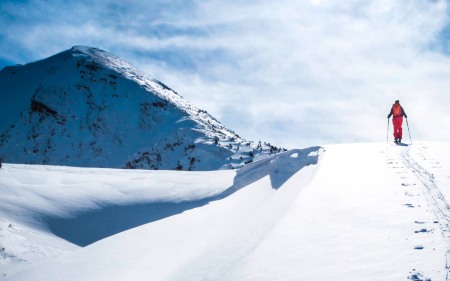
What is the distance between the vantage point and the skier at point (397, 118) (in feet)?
48.3

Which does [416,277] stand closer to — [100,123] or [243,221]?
[243,221]

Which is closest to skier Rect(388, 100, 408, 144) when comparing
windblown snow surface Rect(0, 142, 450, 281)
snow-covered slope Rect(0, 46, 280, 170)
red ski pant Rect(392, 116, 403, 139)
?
red ski pant Rect(392, 116, 403, 139)

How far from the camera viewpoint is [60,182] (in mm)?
9180

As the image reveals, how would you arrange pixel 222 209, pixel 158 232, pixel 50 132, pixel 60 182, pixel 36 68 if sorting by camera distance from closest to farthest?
pixel 158 232 → pixel 222 209 → pixel 60 182 → pixel 50 132 → pixel 36 68

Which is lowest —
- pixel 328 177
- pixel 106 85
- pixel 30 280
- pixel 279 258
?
pixel 30 280

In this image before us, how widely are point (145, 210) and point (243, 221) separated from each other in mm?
2966

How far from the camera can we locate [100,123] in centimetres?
4962

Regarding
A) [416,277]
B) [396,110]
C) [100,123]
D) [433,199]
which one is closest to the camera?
[416,277]

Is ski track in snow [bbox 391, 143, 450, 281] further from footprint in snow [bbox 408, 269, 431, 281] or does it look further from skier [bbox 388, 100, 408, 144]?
skier [bbox 388, 100, 408, 144]

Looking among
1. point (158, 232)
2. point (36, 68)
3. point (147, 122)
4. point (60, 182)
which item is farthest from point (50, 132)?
point (158, 232)

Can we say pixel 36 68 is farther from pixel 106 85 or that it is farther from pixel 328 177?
pixel 328 177

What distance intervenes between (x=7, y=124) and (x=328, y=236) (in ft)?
177

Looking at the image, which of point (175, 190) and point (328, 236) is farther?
point (175, 190)

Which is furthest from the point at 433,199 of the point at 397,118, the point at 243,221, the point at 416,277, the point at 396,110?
the point at 396,110
